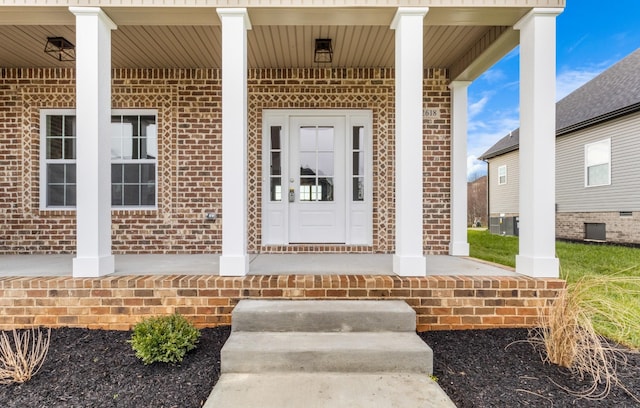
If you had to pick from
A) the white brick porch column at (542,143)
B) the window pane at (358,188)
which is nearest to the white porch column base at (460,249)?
the window pane at (358,188)

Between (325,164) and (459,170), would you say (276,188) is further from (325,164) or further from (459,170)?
→ (459,170)

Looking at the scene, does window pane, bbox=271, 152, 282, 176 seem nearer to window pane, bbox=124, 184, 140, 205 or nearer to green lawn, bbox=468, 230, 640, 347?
window pane, bbox=124, 184, 140, 205

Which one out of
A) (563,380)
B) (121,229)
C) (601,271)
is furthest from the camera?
(601,271)

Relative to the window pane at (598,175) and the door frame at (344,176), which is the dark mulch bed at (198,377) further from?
the window pane at (598,175)

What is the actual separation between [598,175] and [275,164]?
9732mm

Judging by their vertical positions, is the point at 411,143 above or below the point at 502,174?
below

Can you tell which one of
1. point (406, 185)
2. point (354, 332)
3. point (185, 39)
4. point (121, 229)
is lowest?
point (354, 332)

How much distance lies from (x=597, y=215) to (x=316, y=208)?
923 centimetres

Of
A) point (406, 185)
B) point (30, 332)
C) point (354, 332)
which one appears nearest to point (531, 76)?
point (406, 185)

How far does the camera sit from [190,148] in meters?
4.88

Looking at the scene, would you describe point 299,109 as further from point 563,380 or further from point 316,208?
point 563,380

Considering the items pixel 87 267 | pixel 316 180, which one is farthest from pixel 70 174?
pixel 316 180

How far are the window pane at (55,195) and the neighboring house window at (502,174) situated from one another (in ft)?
48.6

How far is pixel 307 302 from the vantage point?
2.77 metres
